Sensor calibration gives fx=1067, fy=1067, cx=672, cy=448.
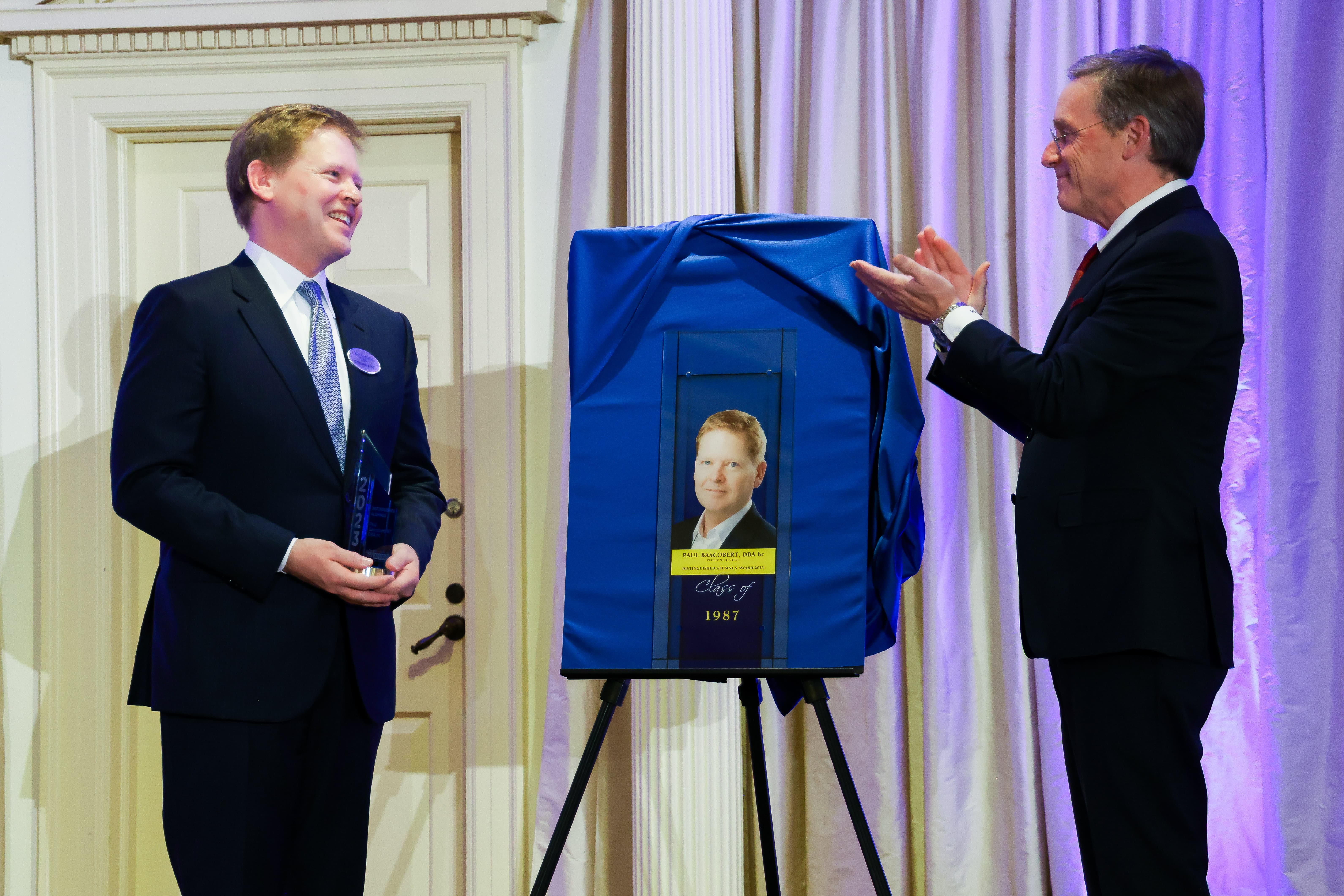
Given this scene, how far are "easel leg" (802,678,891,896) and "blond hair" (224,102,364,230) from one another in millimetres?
1292

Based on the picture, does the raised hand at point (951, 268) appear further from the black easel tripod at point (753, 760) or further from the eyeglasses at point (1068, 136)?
the black easel tripod at point (753, 760)

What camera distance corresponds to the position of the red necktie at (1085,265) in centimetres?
183

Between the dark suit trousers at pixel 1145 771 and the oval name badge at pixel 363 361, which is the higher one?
the oval name badge at pixel 363 361

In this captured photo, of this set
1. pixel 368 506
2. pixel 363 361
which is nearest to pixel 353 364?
pixel 363 361

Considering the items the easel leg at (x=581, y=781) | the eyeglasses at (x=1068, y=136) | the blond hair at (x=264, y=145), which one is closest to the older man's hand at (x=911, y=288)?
the eyeglasses at (x=1068, y=136)

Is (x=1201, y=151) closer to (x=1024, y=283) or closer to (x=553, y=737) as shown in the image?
(x=1024, y=283)

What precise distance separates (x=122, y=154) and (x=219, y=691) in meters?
1.92

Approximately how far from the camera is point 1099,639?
1.63 m

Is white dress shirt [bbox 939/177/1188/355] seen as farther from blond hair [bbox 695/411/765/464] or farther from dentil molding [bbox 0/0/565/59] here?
dentil molding [bbox 0/0/565/59]

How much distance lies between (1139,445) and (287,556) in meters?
1.35

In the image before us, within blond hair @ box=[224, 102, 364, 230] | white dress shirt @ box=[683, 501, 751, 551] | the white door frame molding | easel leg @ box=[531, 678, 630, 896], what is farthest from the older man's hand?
the white door frame molding

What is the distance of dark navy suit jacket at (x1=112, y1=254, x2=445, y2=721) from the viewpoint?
1690mm

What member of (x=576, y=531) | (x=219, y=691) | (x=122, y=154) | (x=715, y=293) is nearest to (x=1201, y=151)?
(x=715, y=293)

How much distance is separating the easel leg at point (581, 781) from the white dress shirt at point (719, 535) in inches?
10.4
